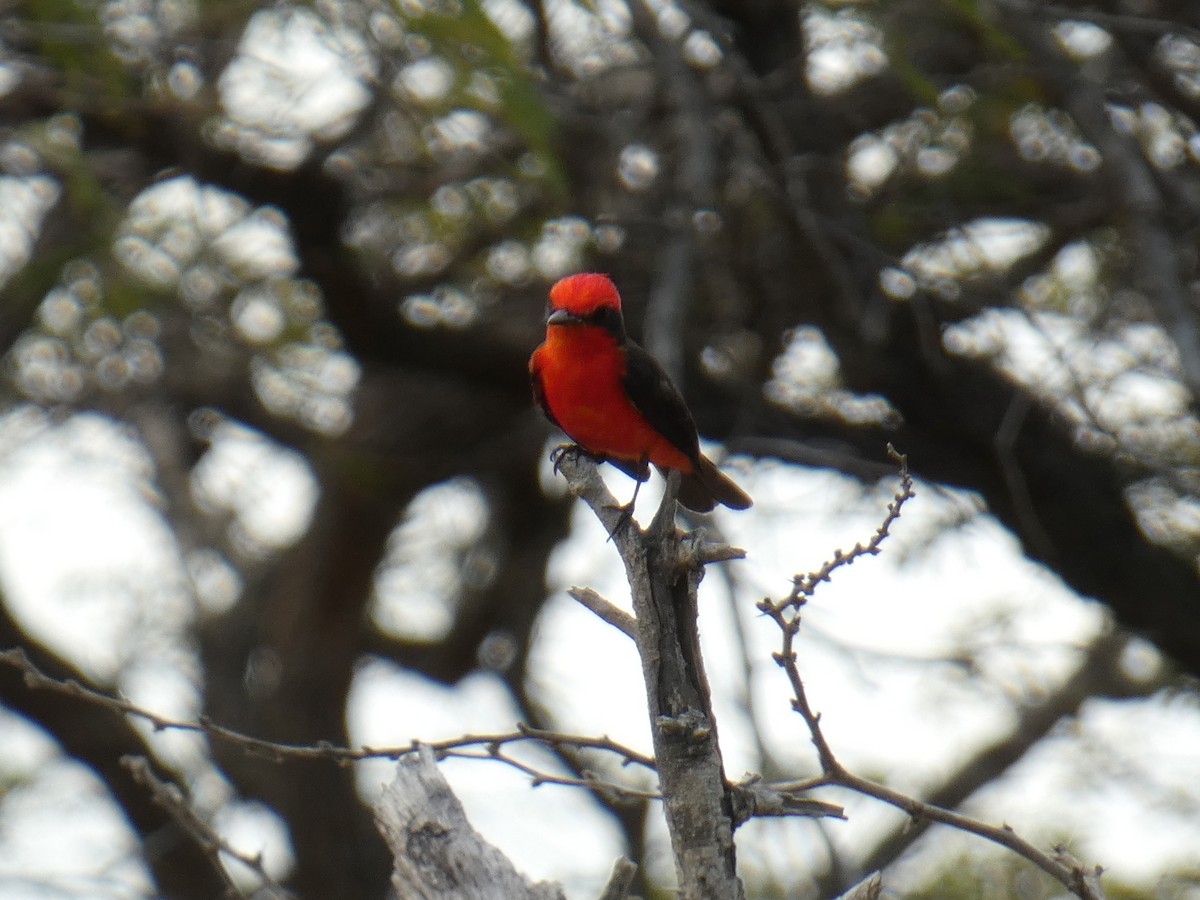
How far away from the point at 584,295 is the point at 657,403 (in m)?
0.42

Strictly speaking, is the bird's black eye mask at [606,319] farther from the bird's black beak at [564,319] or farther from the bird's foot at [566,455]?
the bird's foot at [566,455]

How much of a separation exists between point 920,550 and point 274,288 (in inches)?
110

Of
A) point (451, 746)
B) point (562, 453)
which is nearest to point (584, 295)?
point (562, 453)

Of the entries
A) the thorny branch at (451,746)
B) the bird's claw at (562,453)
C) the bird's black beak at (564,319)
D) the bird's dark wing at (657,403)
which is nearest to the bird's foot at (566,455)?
the bird's claw at (562,453)

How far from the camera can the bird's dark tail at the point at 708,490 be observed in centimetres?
446

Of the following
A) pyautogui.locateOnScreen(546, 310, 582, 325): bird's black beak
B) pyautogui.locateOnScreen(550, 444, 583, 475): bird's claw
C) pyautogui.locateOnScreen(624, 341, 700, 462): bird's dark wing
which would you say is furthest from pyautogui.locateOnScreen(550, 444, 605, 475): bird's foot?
pyautogui.locateOnScreen(546, 310, 582, 325): bird's black beak

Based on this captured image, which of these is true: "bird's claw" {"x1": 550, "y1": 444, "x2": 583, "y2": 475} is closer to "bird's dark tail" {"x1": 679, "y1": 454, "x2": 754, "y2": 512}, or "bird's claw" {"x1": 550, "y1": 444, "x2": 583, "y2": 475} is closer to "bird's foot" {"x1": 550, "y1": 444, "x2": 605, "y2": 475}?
"bird's foot" {"x1": 550, "y1": 444, "x2": 605, "y2": 475}

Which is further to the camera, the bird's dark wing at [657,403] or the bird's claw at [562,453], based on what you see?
the bird's dark wing at [657,403]

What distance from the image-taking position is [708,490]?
14.6 ft

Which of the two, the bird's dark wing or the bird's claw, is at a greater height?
the bird's dark wing

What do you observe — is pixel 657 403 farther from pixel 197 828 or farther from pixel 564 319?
pixel 197 828

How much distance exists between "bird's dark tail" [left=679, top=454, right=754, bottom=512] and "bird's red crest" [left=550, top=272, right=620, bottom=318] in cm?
53

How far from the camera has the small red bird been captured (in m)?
4.23

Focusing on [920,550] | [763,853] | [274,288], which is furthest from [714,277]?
[763,853]
